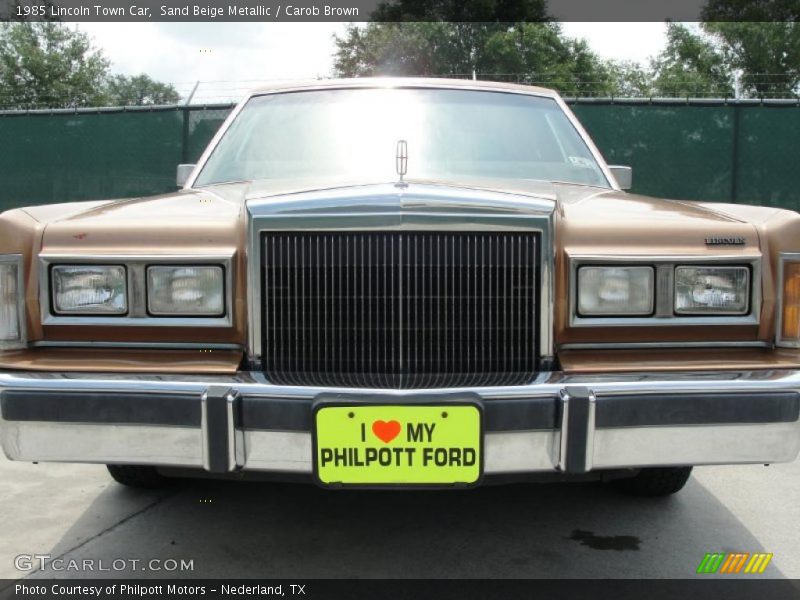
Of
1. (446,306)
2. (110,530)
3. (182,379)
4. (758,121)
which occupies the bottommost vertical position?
(110,530)

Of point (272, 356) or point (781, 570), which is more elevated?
point (272, 356)

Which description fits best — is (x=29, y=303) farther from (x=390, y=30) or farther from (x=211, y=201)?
(x=390, y=30)

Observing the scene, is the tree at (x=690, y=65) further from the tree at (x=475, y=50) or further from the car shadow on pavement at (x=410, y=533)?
the car shadow on pavement at (x=410, y=533)

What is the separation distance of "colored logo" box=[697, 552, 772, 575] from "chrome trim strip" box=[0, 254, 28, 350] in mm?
2413

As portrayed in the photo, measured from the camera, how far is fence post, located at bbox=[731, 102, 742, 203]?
33.8 ft

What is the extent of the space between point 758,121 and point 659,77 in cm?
4337

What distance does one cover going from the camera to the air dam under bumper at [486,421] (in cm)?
216

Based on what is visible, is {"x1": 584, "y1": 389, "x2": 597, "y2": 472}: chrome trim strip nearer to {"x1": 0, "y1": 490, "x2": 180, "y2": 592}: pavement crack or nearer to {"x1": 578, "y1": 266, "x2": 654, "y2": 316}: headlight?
{"x1": 578, "y1": 266, "x2": 654, "y2": 316}: headlight

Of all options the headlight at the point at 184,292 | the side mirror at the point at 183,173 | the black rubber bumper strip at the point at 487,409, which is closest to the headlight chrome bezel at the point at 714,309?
the black rubber bumper strip at the point at 487,409

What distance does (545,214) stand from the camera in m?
2.35

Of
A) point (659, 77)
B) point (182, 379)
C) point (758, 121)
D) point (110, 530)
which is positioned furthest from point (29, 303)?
point (659, 77)

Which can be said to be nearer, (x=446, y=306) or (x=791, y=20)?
(x=446, y=306)

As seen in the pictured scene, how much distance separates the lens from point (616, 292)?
2457 millimetres

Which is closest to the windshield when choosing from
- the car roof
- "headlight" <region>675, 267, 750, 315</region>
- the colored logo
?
the car roof
